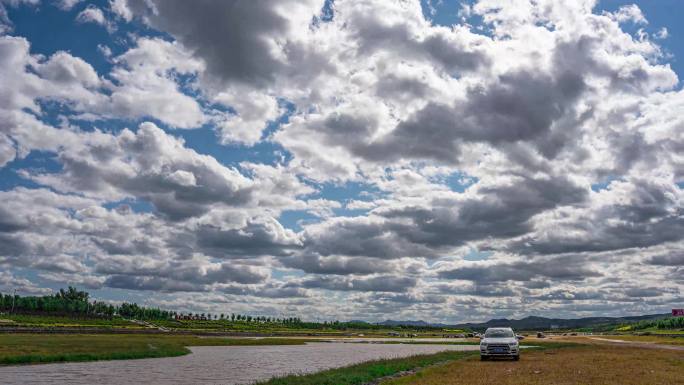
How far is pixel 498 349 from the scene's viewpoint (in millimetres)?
50719

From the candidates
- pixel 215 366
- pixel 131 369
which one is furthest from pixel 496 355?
pixel 131 369

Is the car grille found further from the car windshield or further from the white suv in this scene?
the car windshield

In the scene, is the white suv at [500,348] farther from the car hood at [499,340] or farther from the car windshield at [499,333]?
the car windshield at [499,333]

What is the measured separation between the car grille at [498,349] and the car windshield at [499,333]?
279 cm

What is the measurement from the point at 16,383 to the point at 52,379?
3.42m

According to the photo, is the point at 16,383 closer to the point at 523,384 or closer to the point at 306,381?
the point at 306,381

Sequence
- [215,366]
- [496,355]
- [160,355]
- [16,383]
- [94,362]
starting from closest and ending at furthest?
[16,383], [496,355], [215,366], [94,362], [160,355]

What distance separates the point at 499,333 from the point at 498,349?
3759mm

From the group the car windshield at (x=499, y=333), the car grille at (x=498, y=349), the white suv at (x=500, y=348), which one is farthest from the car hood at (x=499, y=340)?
the car windshield at (x=499, y=333)

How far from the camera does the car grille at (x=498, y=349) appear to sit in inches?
1988

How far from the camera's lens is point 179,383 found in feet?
128

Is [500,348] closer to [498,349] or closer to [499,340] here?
[498,349]

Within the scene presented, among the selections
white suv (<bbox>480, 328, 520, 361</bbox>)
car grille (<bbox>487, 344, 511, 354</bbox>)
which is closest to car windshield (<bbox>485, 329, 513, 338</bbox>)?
white suv (<bbox>480, 328, 520, 361</bbox>)

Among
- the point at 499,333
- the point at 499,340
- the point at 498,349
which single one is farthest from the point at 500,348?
the point at 499,333
